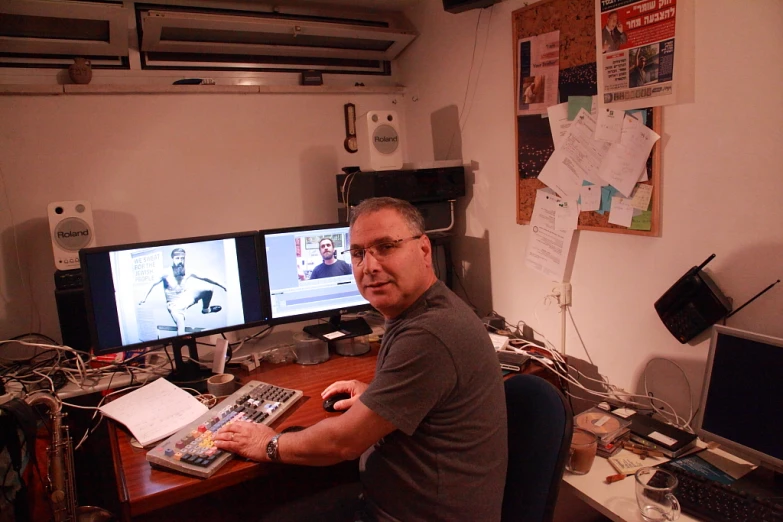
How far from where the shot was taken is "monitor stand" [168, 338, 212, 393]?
1683 mm

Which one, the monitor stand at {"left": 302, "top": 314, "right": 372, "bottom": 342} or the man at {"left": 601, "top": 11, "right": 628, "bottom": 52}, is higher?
the man at {"left": 601, "top": 11, "right": 628, "bottom": 52}

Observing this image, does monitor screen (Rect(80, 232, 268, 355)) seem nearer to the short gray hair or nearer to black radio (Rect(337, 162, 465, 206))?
black radio (Rect(337, 162, 465, 206))

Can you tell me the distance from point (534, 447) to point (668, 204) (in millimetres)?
837

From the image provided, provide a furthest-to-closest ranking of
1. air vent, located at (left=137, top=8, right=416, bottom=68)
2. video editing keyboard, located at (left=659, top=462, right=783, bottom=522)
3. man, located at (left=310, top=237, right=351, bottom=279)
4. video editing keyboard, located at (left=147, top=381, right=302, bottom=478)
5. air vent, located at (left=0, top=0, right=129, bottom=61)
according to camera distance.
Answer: air vent, located at (left=137, top=8, right=416, bottom=68) → man, located at (left=310, top=237, right=351, bottom=279) → air vent, located at (left=0, top=0, right=129, bottom=61) → video editing keyboard, located at (left=147, top=381, right=302, bottom=478) → video editing keyboard, located at (left=659, top=462, right=783, bottom=522)

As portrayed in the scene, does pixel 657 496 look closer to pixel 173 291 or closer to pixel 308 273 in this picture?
pixel 308 273

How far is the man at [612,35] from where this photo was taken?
149 centimetres

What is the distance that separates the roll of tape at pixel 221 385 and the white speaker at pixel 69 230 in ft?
2.51

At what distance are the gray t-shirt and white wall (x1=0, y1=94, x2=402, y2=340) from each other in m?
1.53

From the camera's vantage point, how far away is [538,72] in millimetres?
1813

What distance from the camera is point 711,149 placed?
133 cm

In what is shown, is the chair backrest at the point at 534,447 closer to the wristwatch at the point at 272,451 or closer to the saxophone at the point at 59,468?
the wristwatch at the point at 272,451

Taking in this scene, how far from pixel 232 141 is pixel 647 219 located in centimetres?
183

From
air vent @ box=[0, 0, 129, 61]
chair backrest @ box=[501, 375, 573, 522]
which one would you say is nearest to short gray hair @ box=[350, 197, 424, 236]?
chair backrest @ box=[501, 375, 573, 522]

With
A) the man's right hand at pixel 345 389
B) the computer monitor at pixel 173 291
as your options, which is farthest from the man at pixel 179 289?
the man's right hand at pixel 345 389
